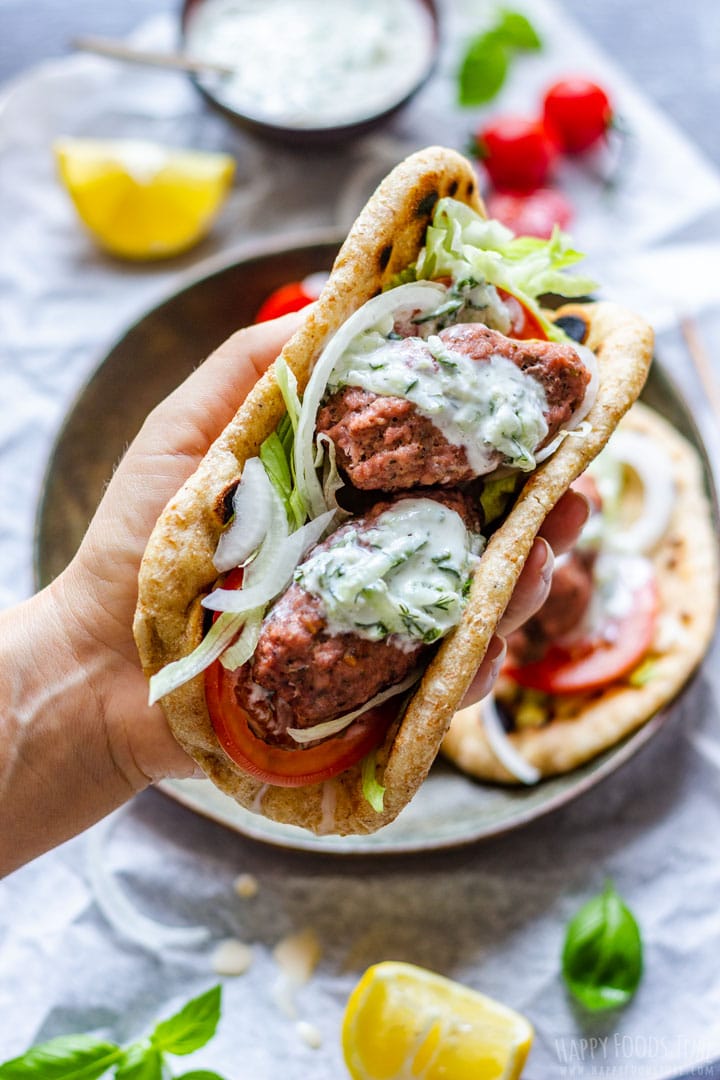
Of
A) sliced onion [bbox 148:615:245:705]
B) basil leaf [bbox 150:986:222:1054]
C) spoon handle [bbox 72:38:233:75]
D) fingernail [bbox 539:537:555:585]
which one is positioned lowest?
basil leaf [bbox 150:986:222:1054]

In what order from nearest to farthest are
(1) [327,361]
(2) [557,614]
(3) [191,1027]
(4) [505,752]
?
(1) [327,361] < (3) [191,1027] < (4) [505,752] < (2) [557,614]

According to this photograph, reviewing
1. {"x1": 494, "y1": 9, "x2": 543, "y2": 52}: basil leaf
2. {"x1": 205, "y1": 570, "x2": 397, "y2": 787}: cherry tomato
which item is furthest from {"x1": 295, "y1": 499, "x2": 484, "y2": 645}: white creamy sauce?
{"x1": 494, "y1": 9, "x2": 543, "y2": 52}: basil leaf

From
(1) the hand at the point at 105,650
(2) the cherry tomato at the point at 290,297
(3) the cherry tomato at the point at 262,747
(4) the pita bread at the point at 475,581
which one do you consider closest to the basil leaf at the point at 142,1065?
(1) the hand at the point at 105,650

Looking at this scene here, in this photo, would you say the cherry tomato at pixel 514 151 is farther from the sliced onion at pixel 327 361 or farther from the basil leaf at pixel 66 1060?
the basil leaf at pixel 66 1060

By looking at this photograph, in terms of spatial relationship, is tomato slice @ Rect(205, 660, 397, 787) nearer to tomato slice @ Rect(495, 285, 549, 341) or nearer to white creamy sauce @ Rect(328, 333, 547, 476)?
white creamy sauce @ Rect(328, 333, 547, 476)

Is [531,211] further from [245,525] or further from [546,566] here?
[245,525]

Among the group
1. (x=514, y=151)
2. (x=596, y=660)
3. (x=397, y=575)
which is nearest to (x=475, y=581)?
(x=397, y=575)

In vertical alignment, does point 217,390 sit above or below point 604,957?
above
